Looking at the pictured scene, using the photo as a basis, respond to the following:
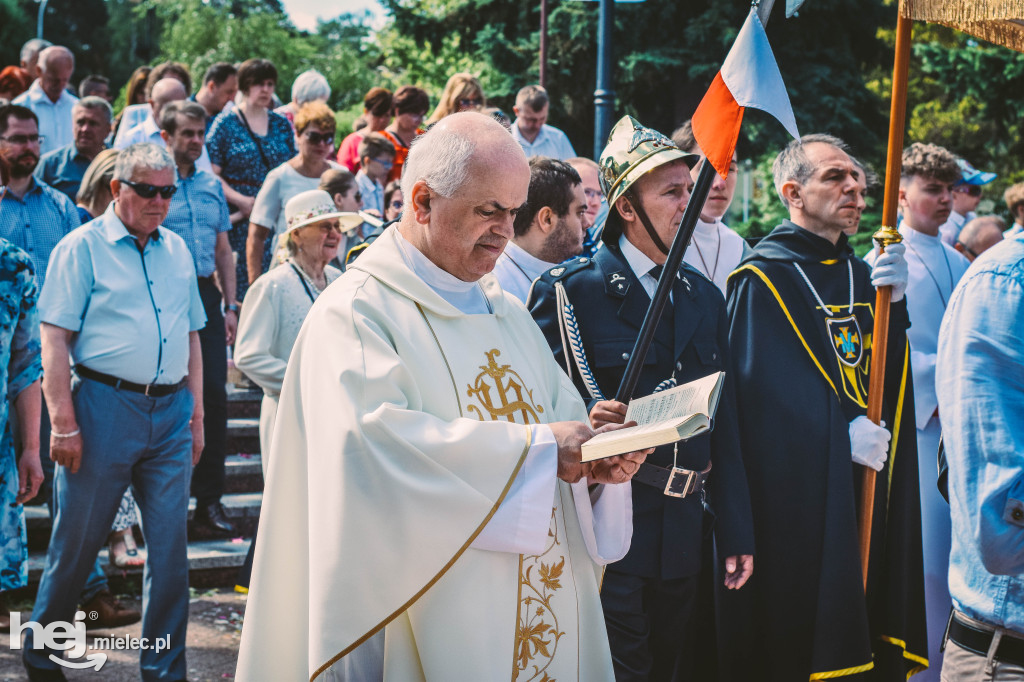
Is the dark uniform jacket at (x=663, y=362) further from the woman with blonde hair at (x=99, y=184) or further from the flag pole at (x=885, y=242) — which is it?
the woman with blonde hair at (x=99, y=184)

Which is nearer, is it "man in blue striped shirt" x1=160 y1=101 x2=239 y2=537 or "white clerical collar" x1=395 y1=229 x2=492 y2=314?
"white clerical collar" x1=395 y1=229 x2=492 y2=314

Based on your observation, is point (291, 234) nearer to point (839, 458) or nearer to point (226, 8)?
point (839, 458)

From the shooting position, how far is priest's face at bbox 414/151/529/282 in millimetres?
2842

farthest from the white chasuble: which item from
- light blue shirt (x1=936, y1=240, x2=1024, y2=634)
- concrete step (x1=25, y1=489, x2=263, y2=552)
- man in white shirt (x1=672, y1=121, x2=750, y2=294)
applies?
concrete step (x1=25, y1=489, x2=263, y2=552)

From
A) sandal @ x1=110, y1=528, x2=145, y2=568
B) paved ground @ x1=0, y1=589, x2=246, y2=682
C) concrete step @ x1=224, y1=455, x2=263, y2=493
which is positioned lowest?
paved ground @ x1=0, y1=589, x2=246, y2=682

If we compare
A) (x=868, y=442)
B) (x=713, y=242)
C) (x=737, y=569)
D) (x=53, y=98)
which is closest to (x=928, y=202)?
(x=713, y=242)

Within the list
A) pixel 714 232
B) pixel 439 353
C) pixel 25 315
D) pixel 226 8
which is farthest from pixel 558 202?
pixel 226 8

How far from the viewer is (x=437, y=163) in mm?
2877

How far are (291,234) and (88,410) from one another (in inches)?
58.5

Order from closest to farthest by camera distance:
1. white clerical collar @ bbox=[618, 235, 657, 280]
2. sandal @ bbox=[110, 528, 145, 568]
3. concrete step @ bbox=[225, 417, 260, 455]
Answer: white clerical collar @ bbox=[618, 235, 657, 280] < sandal @ bbox=[110, 528, 145, 568] < concrete step @ bbox=[225, 417, 260, 455]

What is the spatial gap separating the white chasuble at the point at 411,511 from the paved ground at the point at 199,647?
9.79ft

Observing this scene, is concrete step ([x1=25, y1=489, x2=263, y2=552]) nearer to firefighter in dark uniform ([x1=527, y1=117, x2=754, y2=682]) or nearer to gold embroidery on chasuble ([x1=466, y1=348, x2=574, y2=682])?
firefighter in dark uniform ([x1=527, y1=117, x2=754, y2=682])

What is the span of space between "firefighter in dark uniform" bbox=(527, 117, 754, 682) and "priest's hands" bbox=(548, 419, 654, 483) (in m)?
0.90

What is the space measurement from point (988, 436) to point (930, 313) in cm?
362
